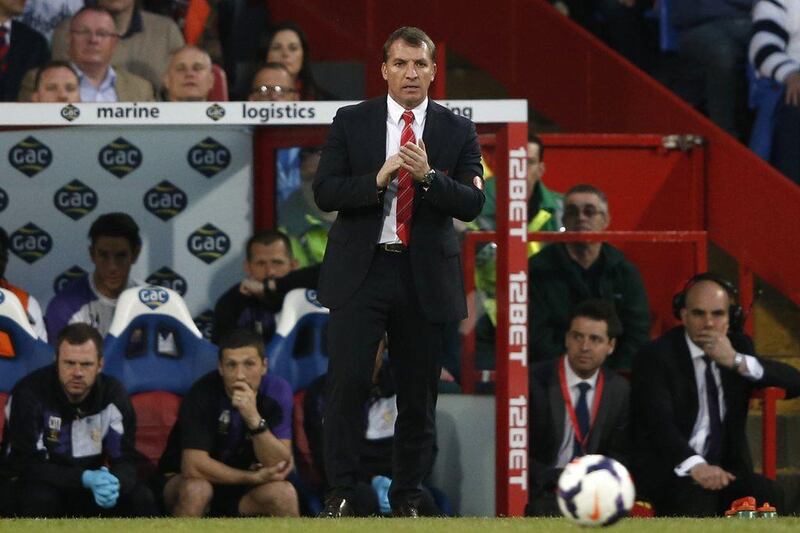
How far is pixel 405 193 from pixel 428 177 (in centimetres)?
28

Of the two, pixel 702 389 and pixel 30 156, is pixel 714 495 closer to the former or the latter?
pixel 702 389

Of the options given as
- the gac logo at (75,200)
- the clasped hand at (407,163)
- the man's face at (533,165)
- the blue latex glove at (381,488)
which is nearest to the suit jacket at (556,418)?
the blue latex glove at (381,488)

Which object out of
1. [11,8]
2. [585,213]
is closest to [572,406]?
[585,213]

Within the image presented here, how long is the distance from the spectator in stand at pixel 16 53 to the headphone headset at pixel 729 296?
4076mm

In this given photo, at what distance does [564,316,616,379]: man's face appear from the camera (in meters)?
9.59

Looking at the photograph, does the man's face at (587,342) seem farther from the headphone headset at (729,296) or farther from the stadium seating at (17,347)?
the stadium seating at (17,347)

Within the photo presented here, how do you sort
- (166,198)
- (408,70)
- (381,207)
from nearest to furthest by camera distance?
(408,70)
(381,207)
(166,198)

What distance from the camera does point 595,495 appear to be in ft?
19.3

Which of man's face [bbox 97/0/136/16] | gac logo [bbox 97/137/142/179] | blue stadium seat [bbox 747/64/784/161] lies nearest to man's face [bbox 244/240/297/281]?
gac logo [bbox 97/137/142/179]

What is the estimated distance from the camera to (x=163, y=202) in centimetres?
1123

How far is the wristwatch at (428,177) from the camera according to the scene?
6.94 metres

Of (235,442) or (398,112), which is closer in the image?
(398,112)

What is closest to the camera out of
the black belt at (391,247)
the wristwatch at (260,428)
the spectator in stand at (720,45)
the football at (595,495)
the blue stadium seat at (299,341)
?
the football at (595,495)

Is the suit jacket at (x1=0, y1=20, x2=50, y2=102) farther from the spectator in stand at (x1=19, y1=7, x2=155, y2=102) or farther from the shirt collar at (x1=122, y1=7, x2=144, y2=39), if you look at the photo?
the shirt collar at (x1=122, y1=7, x2=144, y2=39)
